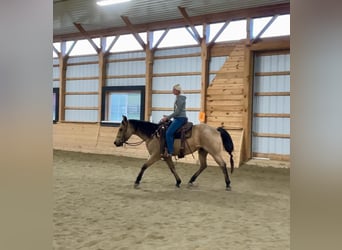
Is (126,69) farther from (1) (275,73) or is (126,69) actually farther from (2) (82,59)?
(1) (275,73)

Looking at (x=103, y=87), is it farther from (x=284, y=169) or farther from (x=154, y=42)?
(x=284, y=169)

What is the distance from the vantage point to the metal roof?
376 inches

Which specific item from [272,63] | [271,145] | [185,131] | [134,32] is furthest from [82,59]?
[185,131]

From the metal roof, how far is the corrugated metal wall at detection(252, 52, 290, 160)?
53.6 inches

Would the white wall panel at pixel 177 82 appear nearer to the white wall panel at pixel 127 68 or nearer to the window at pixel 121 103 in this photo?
the window at pixel 121 103

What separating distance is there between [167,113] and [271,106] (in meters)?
3.12

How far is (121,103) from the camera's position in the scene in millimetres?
12461

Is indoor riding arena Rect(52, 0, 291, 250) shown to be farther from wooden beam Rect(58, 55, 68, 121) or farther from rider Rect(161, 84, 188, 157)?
rider Rect(161, 84, 188, 157)

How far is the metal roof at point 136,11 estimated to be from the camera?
9.55 meters

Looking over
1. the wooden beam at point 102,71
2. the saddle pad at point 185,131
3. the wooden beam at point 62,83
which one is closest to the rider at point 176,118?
the saddle pad at point 185,131

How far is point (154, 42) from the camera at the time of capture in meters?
11.6

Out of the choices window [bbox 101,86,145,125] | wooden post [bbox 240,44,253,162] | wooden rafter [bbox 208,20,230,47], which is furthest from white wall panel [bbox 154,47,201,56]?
wooden post [bbox 240,44,253,162]
